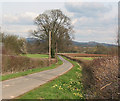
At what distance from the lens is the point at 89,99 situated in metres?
7.35

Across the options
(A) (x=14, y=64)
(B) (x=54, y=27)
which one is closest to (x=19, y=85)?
(A) (x=14, y=64)

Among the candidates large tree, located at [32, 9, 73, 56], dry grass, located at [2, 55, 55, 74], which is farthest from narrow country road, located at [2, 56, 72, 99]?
large tree, located at [32, 9, 73, 56]

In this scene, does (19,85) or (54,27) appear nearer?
(19,85)

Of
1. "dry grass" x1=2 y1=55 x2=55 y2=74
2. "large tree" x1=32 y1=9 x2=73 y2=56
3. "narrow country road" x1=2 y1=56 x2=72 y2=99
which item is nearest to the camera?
"narrow country road" x1=2 y1=56 x2=72 y2=99

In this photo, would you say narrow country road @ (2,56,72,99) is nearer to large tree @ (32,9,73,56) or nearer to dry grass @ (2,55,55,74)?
dry grass @ (2,55,55,74)

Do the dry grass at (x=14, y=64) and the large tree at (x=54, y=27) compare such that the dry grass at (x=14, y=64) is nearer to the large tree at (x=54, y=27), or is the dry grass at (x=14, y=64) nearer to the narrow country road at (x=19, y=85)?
the narrow country road at (x=19, y=85)

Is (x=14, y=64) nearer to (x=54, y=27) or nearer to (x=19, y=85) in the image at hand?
(x=19, y=85)

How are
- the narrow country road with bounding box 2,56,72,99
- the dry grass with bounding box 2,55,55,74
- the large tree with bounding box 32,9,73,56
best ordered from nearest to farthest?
1. the narrow country road with bounding box 2,56,72,99
2. the dry grass with bounding box 2,55,55,74
3. the large tree with bounding box 32,9,73,56

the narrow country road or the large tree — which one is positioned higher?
the large tree

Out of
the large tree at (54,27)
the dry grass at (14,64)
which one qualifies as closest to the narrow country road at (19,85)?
the dry grass at (14,64)

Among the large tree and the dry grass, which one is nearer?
the dry grass

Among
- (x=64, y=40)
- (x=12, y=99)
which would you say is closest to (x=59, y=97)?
(x=12, y=99)

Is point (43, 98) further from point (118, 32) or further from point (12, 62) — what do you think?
point (12, 62)

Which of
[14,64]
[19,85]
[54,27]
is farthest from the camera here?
[54,27]
